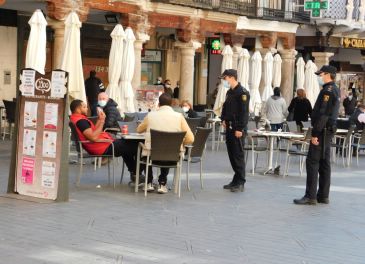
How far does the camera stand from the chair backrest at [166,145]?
1174cm

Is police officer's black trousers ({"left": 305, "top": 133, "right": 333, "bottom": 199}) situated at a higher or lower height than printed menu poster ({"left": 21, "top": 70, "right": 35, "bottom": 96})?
lower

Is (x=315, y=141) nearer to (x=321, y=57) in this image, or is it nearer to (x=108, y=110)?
(x=108, y=110)

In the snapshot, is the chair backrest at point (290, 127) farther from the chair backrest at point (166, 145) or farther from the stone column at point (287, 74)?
the stone column at point (287, 74)

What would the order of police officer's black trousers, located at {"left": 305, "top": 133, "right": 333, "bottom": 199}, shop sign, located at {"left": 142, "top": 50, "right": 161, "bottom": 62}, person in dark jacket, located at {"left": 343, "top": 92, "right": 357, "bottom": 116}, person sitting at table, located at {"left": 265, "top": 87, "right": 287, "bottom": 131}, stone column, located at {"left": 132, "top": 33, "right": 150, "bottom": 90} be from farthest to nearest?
shop sign, located at {"left": 142, "top": 50, "right": 161, "bottom": 62} → person in dark jacket, located at {"left": 343, "top": 92, "right": 357, "bottom": 116} → stone column, located at {"left": 132, "top": 33, "right": 150, "bottom": 90} → person sitting at table, located at {"left": 265, "top": 87, "right": 287, "bottom": 131} → police officer's black trousers, located at {"left": 305, "top": 133, "right": 333, "bottom": 199}

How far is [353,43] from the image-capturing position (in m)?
37.7

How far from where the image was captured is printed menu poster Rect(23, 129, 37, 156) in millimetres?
10891

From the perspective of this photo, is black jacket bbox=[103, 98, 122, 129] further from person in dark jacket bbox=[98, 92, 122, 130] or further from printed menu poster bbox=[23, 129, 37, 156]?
printed menu poster bbox=[23, 129, 37, 156]

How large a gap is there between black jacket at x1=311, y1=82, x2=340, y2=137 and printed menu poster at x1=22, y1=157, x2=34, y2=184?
3.96m

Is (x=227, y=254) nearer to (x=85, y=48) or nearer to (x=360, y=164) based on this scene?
(x=360, y=164)

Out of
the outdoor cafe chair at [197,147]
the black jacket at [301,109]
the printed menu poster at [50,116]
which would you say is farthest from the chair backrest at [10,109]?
the printed menu poster at [50,116]

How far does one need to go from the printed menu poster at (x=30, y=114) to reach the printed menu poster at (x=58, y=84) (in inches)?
17.0

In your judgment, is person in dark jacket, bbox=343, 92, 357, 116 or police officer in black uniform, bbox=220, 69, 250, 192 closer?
police officer in black uniform, bbox=220, 69, 250, 192

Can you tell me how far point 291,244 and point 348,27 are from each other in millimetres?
28038

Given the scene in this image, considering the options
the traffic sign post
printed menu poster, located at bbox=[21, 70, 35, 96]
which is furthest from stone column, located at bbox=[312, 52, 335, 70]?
printed menu poster, located at bbox=[21, 70, 35, 96]
